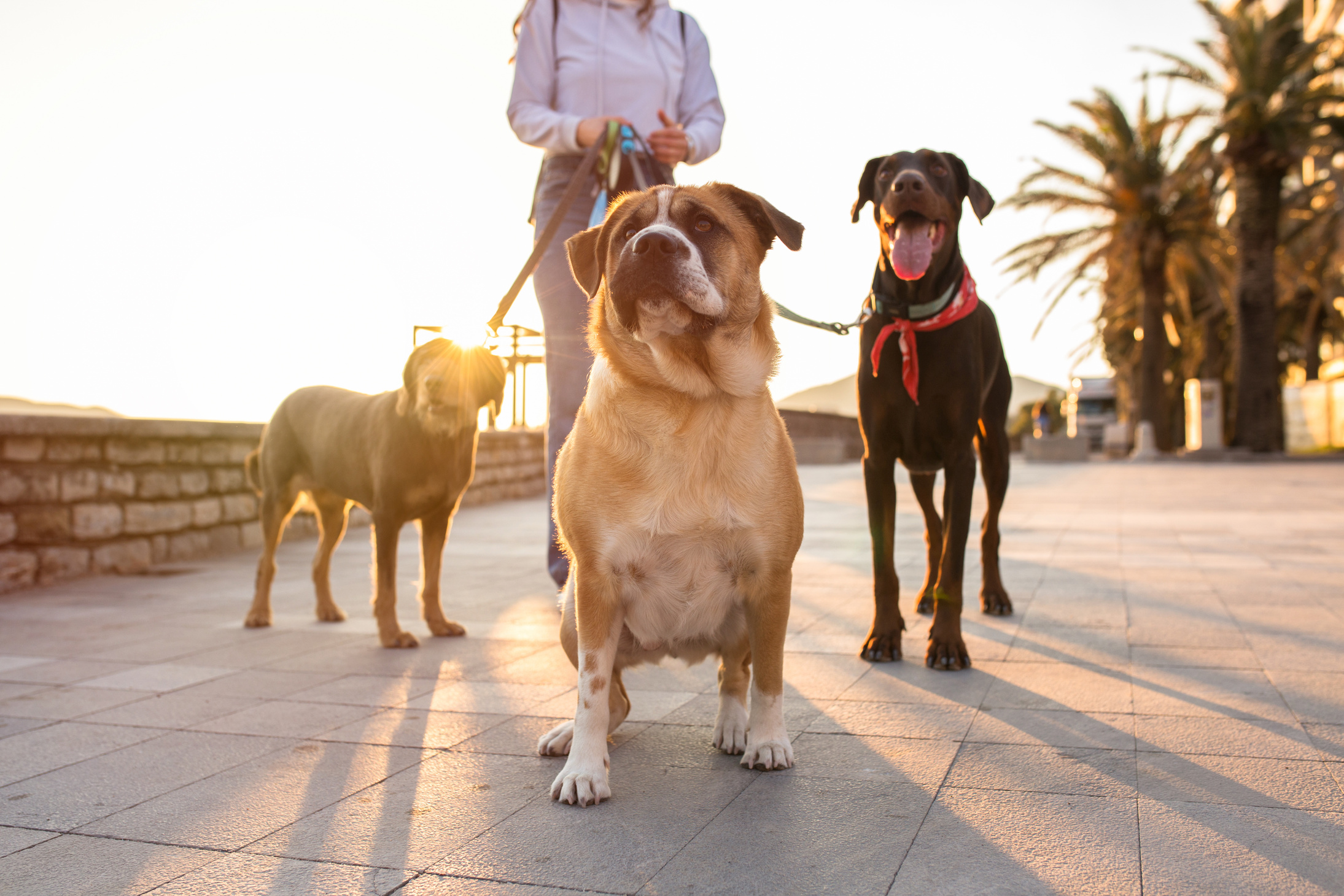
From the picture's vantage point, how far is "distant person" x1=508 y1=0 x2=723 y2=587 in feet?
15.5

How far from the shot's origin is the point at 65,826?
2.24 meters

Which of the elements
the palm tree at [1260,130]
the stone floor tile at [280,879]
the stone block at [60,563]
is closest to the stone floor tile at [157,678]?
the stone floor tile at [280,879]

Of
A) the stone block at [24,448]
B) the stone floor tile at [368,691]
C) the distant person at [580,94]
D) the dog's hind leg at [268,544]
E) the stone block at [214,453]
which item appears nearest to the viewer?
the stone floor tile at [368,691]

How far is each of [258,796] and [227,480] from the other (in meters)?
6.38

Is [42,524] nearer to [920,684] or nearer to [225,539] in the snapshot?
[225,539]

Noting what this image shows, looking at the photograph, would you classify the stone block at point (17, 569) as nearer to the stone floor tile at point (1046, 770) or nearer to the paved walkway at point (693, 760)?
the paved walkway at point (693, 760)

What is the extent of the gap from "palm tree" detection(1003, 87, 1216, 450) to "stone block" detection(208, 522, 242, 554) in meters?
22.9

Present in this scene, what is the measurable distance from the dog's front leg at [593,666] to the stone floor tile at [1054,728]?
1.05 m

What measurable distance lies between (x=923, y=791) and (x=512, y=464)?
460 inches

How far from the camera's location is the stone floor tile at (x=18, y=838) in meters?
2.11

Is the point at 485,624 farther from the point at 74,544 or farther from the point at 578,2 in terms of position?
the point at 74,544

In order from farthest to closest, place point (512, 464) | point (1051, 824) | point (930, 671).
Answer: point (512, 464) → point (930, 671) → point (1051, 824)

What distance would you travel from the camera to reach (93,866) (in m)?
2.01

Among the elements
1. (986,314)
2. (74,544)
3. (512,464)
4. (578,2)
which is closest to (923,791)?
(986,314)
